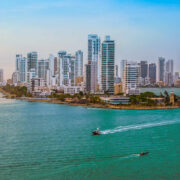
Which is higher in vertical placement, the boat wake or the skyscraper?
the skyscraper

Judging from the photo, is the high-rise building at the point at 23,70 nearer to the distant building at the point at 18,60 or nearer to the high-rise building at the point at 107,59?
the distant building at the point at 18,60

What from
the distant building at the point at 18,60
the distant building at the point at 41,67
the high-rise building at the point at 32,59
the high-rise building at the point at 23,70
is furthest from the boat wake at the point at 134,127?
the distant building at the point at 18,60

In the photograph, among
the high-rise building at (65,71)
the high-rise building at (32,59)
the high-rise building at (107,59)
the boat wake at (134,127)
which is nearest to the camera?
the boat wake at (134,127)

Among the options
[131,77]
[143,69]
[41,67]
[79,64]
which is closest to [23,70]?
[41,67]

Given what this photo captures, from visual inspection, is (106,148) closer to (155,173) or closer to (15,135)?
(155,173)

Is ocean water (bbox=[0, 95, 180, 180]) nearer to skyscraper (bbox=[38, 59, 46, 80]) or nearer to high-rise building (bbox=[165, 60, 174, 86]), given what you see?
skyscraper (bbox=[38, 59, 46, 80])

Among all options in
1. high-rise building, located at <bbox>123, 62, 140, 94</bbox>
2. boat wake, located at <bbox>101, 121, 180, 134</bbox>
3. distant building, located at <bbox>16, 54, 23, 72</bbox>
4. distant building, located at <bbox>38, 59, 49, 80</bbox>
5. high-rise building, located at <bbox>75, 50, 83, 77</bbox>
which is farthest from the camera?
distant building, located at <bbox>16, 54, 23, 72</bbox>

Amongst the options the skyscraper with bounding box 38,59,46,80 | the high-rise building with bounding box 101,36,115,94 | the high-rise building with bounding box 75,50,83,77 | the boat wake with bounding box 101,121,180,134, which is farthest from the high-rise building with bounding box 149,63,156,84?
the boat wake with bounding box 101,121,180,134
